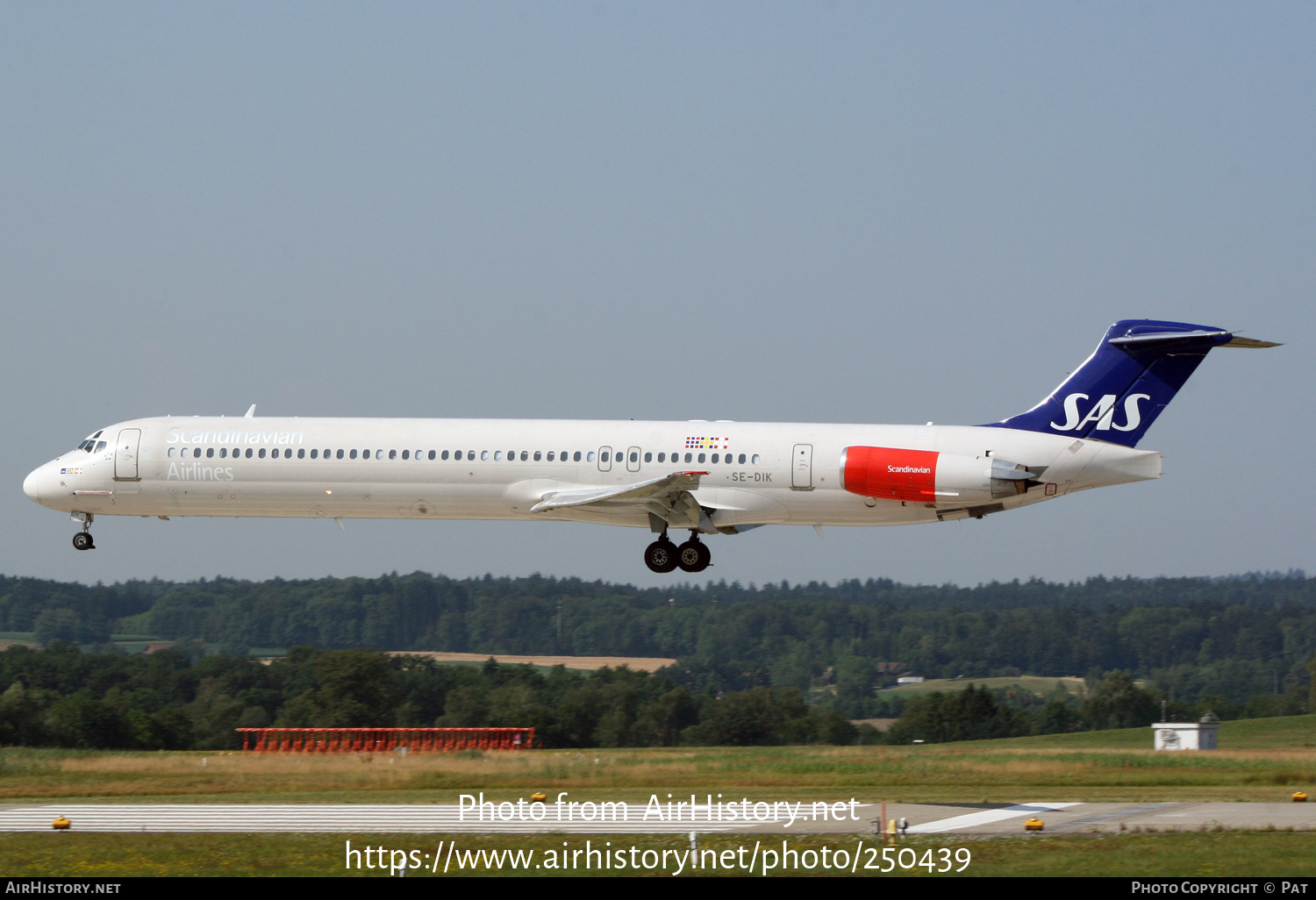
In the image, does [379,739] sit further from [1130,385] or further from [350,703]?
[1130,385]

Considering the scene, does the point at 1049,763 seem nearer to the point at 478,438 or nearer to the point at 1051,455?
the point at 1051,455

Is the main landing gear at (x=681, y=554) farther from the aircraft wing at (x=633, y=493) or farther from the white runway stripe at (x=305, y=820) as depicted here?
the white runway stripe at (x=305, y=820)

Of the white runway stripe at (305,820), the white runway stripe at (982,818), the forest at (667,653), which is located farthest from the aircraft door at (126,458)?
the forest at (667,653)

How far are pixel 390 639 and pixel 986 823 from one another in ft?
299

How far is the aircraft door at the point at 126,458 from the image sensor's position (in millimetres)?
34719

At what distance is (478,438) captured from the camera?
33375 millimetres

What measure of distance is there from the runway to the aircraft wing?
801 cm

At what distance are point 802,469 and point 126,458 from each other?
15.5 meters

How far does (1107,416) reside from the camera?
32.7 meters

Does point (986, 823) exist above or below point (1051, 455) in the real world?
below

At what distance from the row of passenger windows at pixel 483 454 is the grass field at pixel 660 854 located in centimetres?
1304

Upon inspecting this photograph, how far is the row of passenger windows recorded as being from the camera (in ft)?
107
